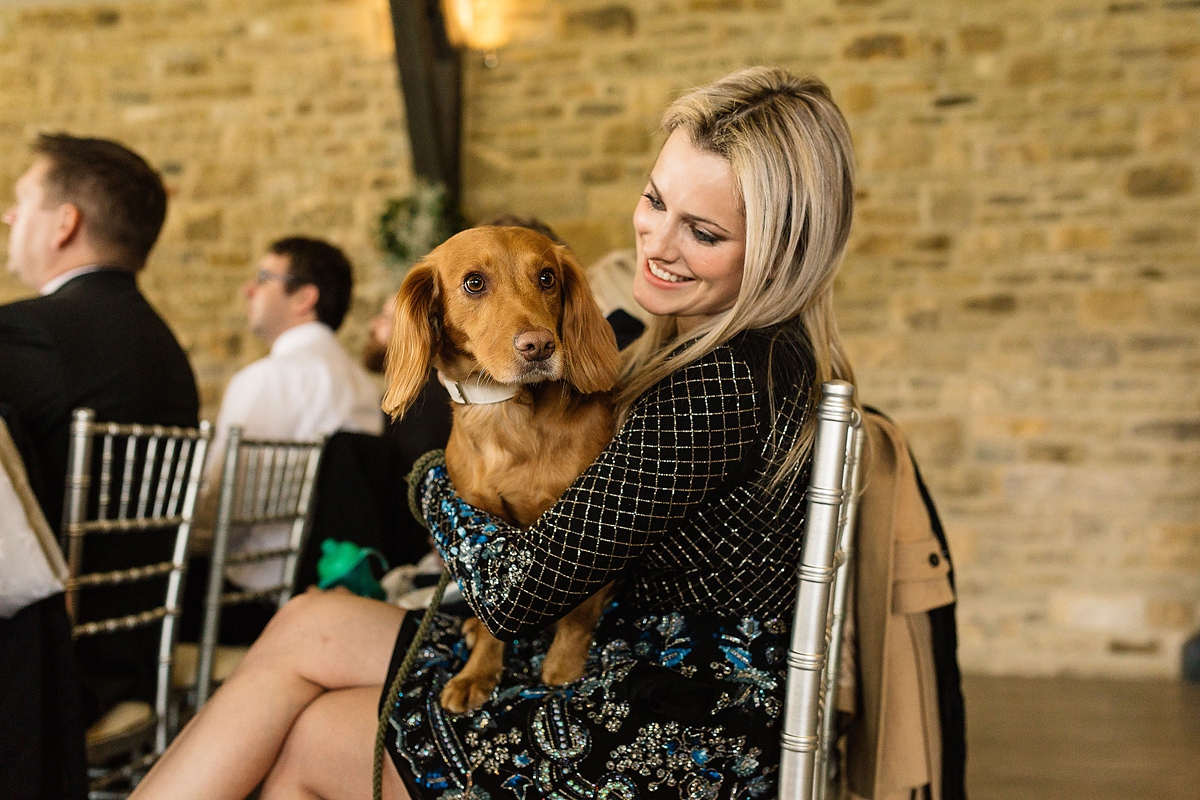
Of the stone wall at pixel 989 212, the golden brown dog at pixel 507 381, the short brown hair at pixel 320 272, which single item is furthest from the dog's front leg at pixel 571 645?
the stone wall at pixel 989 212

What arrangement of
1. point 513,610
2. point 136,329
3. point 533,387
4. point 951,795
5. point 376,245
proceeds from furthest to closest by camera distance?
1. point 376,245
2. point 136,329
3. point 951,795
4. point 533,387
5. point 513,610

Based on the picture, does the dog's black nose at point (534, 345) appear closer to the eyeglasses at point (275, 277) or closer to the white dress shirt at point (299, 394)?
the white dress shirt at point (299, 394)

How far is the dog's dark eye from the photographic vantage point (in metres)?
1.21

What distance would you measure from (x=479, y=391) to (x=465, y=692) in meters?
0.39

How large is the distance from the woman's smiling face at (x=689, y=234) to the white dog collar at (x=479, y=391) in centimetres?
29

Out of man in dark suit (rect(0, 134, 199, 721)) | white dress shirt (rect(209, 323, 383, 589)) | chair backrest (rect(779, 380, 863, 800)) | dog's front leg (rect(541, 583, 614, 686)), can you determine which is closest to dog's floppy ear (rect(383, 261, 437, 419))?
dog's front leg (rect(541, 583, 614, 686))

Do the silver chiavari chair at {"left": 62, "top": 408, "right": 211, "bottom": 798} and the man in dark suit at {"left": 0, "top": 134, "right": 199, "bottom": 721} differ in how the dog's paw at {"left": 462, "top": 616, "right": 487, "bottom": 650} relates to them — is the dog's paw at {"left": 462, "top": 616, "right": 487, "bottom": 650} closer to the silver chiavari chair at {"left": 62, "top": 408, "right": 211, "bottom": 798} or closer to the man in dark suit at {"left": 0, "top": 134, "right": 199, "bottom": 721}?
the silver chiavari chair at {"left": 62, "top": 408, "right": 211, "bottom": 798}

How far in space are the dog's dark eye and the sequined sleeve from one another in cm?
24

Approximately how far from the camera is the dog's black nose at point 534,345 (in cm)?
114

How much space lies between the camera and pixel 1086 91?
198 inches

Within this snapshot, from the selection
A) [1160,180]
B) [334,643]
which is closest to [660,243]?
[334,643]

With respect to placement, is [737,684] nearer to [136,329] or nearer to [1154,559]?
[136,329]

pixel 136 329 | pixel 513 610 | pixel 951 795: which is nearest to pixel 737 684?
pixel 513 610

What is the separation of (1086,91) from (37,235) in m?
4.85
